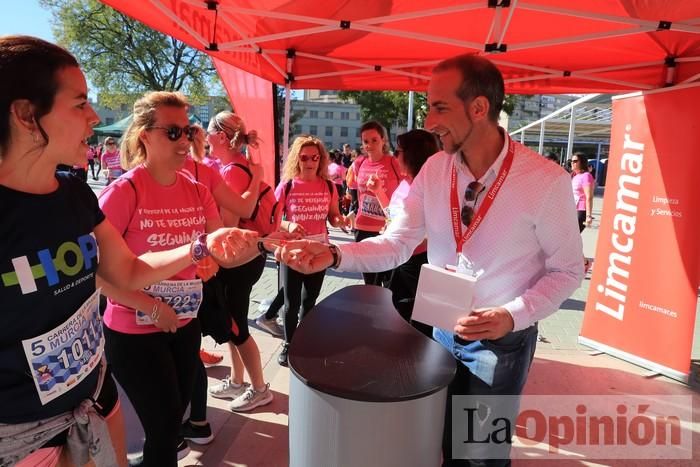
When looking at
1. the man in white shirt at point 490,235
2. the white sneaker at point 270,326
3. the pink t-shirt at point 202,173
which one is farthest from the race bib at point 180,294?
the white sneaker at point 270,326

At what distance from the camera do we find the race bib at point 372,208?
5.24m

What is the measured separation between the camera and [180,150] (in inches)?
93.6

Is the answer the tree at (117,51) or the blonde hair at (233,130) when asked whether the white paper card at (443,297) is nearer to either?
the blonde hair at (233,130)

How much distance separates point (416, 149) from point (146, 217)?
2.29 meters

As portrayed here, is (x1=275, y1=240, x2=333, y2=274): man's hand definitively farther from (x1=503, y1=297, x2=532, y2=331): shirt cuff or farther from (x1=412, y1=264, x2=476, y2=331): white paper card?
(x1=503, y1=297, x2=532, y2=331): shirt cuff

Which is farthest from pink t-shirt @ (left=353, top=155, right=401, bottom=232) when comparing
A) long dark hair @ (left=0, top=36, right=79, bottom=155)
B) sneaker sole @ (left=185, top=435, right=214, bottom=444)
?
long dark hair @ (left=0, top=36, right=79, bottom=155)

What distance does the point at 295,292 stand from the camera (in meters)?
4.06

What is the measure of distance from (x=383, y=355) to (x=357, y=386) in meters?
0.28

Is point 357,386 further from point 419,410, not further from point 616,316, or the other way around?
point 616,316

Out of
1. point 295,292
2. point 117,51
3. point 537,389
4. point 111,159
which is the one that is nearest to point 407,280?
point 295,292

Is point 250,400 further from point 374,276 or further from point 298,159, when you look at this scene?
point 298,159

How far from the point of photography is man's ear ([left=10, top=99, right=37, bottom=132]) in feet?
4.18

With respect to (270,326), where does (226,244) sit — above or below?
above

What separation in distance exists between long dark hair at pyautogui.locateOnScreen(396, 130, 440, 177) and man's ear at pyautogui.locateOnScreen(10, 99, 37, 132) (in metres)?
2.90
